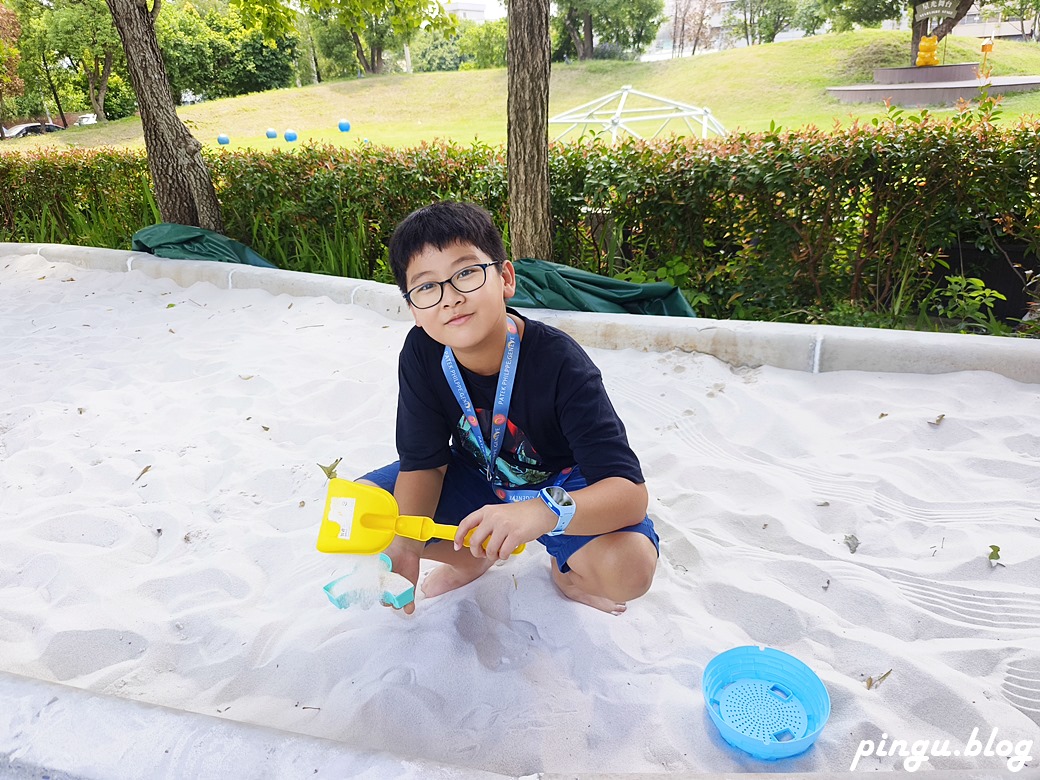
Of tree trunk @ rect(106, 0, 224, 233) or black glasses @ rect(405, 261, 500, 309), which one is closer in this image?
black glasses @ rect(405, 261, 500, 309)

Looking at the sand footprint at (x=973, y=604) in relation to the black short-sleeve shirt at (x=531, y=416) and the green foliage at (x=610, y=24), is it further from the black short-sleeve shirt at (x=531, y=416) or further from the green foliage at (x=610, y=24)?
the green foliage at (x=610, y=24)

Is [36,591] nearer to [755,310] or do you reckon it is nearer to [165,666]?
[165,666]

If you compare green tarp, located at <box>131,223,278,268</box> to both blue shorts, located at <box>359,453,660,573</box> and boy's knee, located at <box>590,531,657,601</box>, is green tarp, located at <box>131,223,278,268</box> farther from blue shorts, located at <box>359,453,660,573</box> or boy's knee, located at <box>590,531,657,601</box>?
boy's knee, located at <box>590,531,657,601</box>

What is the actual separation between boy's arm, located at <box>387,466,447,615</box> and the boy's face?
0.42 metres

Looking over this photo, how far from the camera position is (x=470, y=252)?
5.16 feet

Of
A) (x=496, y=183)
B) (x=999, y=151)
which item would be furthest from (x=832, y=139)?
(x=496, y=183)

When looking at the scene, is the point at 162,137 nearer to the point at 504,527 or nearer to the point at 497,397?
the point at 497,397

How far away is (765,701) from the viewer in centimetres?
150

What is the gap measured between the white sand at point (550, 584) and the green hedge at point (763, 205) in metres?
0.98

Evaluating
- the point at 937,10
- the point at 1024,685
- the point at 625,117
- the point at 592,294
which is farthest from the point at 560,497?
the point at 937,10

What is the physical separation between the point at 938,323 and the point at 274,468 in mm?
3420

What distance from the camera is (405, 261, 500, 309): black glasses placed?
155 cm

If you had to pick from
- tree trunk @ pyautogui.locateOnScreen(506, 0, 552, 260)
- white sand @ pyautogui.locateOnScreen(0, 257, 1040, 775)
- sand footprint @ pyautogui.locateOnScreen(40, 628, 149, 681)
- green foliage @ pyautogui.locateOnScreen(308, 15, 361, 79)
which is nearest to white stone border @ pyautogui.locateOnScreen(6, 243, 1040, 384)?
white sand @ pyautogui.locateOnScreen(0, 257, 1040, 775)

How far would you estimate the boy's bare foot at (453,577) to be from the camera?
1.93 m
